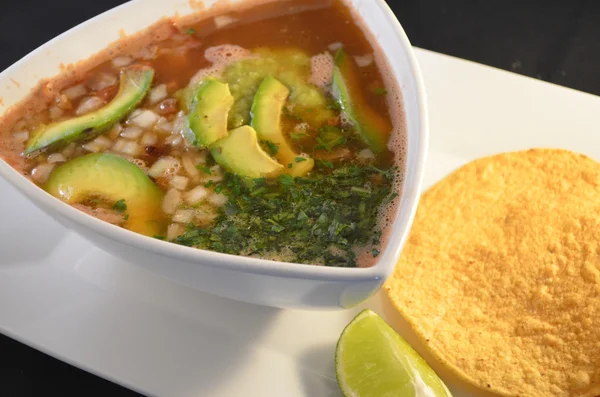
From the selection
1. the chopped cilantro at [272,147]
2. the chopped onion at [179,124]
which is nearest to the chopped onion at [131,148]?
the chopped onion at [179,124]

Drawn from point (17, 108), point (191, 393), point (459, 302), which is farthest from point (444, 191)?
point (17, 108)

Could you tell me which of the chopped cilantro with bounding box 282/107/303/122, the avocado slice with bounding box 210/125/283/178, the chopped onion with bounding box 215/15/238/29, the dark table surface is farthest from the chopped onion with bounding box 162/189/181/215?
the dark table surface

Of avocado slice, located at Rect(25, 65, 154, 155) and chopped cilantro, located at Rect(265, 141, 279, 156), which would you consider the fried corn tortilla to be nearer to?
chopped cilantro, located at Rect(265, 141, 279, 156)

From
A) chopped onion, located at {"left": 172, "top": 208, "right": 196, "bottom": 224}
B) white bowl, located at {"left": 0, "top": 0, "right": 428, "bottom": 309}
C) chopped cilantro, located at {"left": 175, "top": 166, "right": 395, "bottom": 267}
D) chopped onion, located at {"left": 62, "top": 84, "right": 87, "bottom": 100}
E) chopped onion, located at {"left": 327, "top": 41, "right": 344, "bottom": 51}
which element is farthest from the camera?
chopped onion, located at {"left": 327, "top": 41, "right": 344, "bottom": 51}

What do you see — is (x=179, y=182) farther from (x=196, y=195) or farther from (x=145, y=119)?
(x=145, y=119)

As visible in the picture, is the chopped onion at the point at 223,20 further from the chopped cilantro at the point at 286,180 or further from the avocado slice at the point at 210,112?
the chopped cilantro at the point at 286,180

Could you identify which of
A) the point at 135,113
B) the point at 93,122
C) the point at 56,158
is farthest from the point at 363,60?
the point at 56,158
